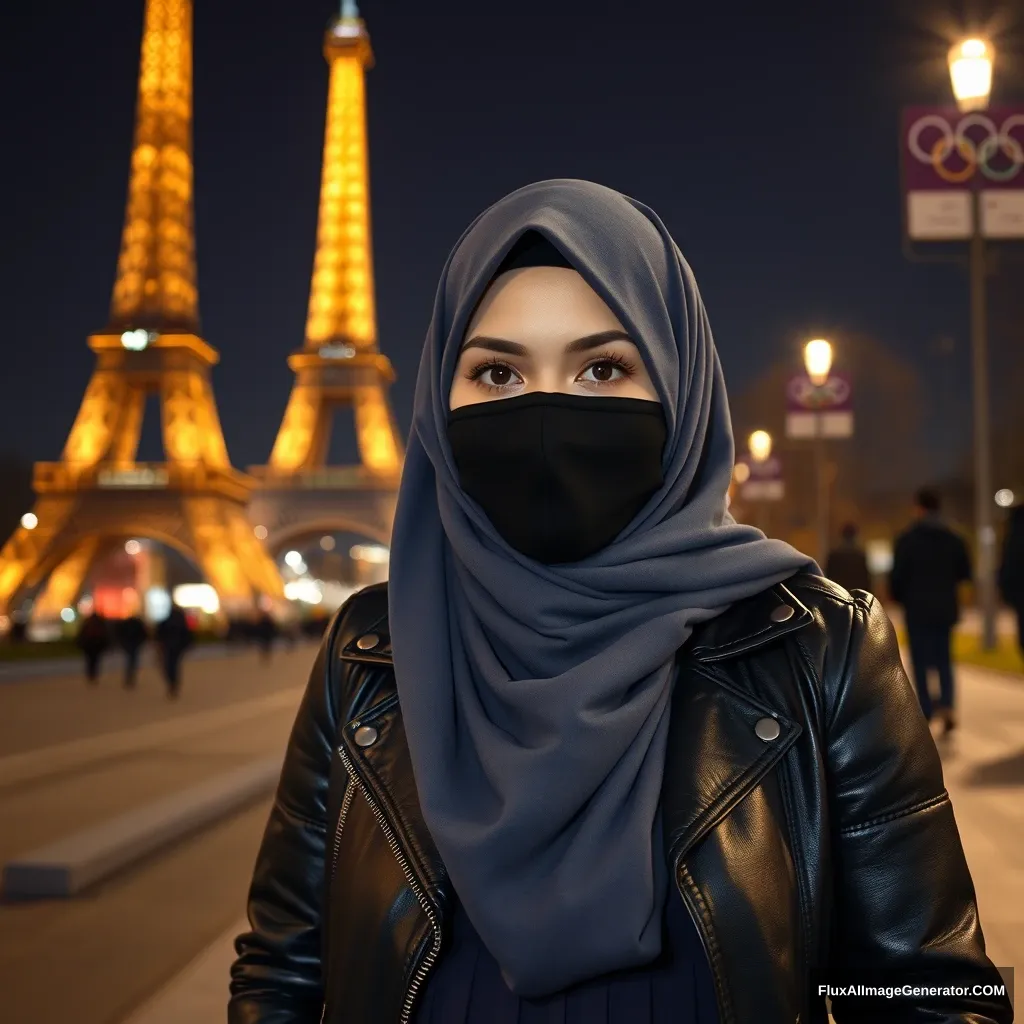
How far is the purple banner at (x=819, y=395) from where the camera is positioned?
19.3 m

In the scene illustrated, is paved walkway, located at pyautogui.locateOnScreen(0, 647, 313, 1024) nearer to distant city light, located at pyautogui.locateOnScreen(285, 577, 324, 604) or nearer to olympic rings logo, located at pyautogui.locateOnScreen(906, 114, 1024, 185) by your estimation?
olympic rings logo, located at pyautogui.locateOnScreen(906, 114, 1024, 185)

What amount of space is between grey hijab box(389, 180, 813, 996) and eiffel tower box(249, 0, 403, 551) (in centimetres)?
5186

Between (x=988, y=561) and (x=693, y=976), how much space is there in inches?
587

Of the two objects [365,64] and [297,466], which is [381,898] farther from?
[365,64]

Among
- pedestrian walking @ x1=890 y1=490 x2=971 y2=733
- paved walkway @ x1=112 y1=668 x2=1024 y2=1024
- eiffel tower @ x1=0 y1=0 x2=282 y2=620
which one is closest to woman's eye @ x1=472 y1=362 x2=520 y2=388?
paved walkway @ x1=112 y1=668 x2=1024 y2=1024

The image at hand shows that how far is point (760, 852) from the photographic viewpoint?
169cm

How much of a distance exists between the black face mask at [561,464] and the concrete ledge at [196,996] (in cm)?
213

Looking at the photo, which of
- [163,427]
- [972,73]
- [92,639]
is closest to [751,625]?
[972,73]

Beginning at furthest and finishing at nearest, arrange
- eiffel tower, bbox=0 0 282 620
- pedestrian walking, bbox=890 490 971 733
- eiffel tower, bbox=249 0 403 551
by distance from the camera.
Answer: eiffel tower, bbox=249 0 403 551 < eiffel tower, bbox=0 0 282 620 < pedestrian walking, bbox=890 490 971 733

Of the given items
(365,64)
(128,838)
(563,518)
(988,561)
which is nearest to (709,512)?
(563,518)

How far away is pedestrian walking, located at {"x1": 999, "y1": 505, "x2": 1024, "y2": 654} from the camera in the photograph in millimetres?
8305

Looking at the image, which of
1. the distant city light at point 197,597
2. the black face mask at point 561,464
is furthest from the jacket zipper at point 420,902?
the distant city light at point 197,597

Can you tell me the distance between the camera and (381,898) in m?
1.78

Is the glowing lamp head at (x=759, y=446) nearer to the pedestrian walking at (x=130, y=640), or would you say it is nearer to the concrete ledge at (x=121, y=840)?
the pedestrian walking at (x=130, y=640)
